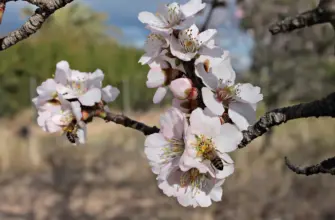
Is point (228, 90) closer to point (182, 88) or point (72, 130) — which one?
point (182, 88)

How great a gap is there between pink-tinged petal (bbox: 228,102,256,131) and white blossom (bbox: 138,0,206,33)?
0.18 meters

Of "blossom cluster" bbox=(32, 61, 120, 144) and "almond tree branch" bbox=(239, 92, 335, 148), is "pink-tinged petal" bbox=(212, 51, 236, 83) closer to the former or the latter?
"almond tree branch" bbox=(239, 92, 335, 148)

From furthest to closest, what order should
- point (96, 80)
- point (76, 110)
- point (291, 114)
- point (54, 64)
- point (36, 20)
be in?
point (54, 64) < point (96, 80) < point (76, 110) < point (36, 20) < point (291, 114)

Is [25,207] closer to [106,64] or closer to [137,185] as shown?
[137,185]

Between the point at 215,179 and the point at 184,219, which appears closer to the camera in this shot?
the point at 215,179

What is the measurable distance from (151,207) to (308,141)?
10.2 ft

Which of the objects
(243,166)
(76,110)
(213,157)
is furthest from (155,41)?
(243,166)

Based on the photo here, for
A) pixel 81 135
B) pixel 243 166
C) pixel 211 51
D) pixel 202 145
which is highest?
pixel 211 51

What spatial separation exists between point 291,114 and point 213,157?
16 centimetres

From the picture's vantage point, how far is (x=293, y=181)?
6.18 metres

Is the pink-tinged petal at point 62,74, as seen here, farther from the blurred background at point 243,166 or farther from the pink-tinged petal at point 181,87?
the blurred background at point 243,166

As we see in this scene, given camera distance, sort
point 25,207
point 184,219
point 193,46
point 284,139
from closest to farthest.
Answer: point 193,46 → point 184,219 → point 25,207 → point 284,139

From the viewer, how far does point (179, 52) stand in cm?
107

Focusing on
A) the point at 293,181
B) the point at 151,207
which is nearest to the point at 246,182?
the point at 293,181
